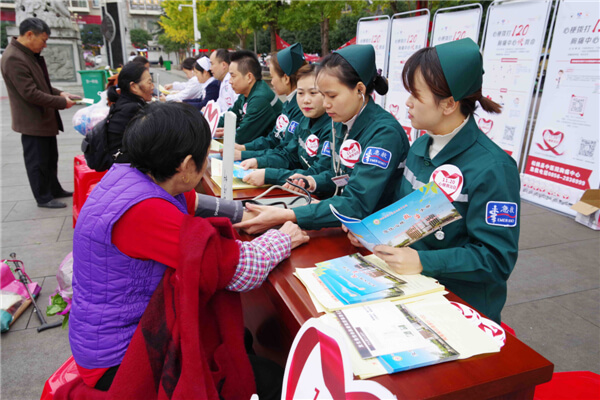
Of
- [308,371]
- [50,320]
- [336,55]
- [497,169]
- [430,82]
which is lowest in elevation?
[50,320]

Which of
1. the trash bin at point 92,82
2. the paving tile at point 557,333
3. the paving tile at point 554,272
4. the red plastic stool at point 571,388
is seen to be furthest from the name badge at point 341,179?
the trash bin at point 92,82

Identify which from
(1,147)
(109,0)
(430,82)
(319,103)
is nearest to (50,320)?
(319,103)

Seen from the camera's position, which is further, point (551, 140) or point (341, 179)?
point (551, 140)

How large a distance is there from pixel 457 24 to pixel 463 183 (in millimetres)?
4399

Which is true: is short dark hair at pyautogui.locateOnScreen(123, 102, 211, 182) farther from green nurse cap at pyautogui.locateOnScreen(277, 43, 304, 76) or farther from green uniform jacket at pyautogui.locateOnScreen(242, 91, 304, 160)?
green nurse cap at pyautogui.locateOnScreen(277, 43, 304, 76)

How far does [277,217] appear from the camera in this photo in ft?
5.22

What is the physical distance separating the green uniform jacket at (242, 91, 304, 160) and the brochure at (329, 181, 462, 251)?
180 cm

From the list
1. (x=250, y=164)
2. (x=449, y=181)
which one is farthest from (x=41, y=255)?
(x=449, y=181)

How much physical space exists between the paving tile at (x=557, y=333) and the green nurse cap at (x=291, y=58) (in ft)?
7.32

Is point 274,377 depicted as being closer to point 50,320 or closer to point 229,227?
point 229,227

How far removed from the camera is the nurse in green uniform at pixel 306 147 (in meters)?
2.19

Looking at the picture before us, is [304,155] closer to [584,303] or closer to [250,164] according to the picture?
[250,164]

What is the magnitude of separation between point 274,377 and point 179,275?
0.52 metres

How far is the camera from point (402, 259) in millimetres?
1203
